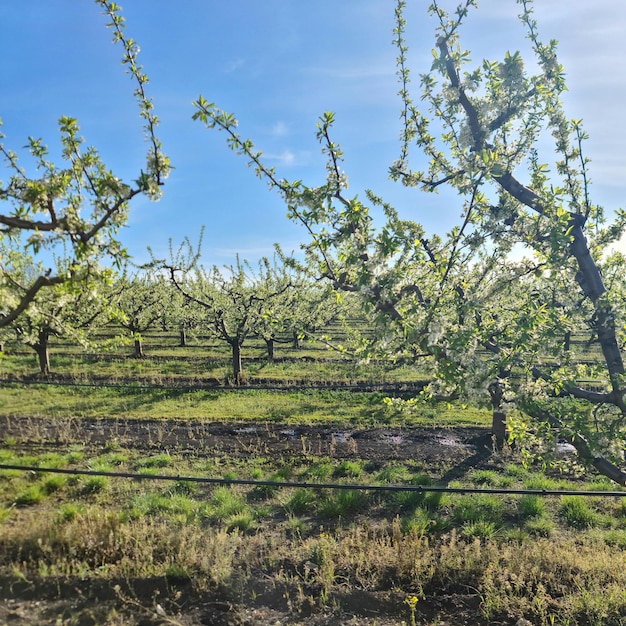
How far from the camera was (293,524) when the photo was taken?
262 inches

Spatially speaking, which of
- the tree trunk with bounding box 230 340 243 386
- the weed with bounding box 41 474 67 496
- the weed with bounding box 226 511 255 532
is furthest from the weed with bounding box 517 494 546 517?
the tree trunk with bounding box 230 340 243 386

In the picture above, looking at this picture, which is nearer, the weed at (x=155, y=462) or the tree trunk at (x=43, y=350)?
the weed at (x=155, y=462)

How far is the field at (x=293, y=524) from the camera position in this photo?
464cm

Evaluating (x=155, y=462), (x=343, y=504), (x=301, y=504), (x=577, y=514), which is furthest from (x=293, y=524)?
(x=577, y=514)

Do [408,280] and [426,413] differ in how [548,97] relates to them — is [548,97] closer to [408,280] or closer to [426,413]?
[408,280]

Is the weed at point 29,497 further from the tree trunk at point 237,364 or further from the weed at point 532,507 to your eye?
the tree trunk at point 237,364

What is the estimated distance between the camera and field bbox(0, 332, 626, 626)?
15.2 feet

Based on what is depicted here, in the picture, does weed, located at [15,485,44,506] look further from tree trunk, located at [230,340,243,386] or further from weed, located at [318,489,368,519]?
tree trunk, located at [230,340,243,386]

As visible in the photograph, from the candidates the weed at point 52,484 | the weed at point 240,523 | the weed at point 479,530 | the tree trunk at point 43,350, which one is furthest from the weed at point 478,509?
the tree trunk at point 43,350

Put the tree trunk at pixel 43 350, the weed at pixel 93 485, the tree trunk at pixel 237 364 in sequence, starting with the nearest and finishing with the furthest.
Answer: the weed at pixel 93 485 < the tree trunk at pixel 237 364 < the tree trunk at pixel 43 350

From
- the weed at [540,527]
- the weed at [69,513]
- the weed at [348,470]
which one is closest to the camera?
the weed at [69,513]

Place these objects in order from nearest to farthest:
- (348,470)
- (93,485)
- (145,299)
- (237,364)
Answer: (93,485), (348,470), (237,364), (145,299)

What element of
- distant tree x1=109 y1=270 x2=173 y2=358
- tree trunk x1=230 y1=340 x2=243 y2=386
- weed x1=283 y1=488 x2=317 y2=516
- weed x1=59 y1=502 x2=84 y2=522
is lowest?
weed x1=283 y1=488 x2=317 y2=516

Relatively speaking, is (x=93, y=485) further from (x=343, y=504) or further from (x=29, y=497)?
(x=343, y=504)
